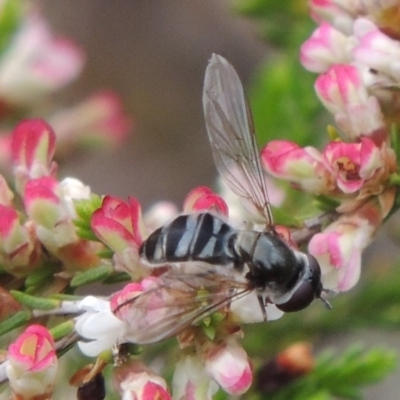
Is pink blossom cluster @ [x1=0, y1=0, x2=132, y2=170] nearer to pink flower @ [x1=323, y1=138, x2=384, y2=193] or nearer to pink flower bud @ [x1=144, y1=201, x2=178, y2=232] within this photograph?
pink flower bud @ [x1=144, y1=201, x2=178, y2=232]

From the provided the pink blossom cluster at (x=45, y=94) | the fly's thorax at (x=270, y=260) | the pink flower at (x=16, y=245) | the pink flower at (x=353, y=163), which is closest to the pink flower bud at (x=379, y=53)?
the pink flower at (x=353, y=163)

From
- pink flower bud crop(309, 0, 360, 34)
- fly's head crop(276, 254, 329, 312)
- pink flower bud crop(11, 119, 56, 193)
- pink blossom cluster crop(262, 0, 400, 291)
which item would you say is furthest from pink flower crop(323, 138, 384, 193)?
pink flower bud crop(11, 119, 56, 193)

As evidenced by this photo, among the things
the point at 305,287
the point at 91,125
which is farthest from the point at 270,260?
the point at 91,125

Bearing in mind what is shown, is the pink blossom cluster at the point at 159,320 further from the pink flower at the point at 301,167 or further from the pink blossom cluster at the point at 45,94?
the pink blossom cluster at the point at 45,94

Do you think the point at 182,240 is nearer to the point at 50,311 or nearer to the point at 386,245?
the point at 50,311

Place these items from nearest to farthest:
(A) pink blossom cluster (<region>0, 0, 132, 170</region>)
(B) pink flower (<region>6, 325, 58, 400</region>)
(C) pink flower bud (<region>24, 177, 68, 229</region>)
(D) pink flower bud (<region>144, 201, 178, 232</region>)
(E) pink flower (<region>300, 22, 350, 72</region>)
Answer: (B) pink flower (<region>6, 325, 58, 400</region>), (C) pink flower bud (<region>24, 177, 68, 229</region>), (E) pink flower (<region>300, 22, 350, 72</region>), (D) pink flower bud (<region>144, 201, 178, 232</region>), (A) pink blossom cluster (<region>0, 0, 132, 170</region>)

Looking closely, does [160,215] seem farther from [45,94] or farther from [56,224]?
[45,94]

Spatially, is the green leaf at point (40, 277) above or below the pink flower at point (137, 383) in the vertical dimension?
above
